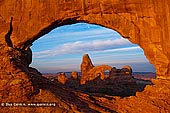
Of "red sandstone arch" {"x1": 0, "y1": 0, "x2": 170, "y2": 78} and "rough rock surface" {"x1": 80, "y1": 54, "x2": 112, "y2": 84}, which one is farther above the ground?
"red sandstone arch" {"x1": 0, "y1": 0, "x2": 170, "y2": 78}

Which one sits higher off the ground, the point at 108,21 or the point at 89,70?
the point at 108,21

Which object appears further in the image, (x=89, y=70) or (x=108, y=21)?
(x=89, y=70)

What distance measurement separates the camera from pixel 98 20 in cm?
3538

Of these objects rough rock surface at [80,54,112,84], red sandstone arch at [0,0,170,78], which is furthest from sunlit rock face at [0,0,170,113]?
rough rock surface at [80,54,112,84]

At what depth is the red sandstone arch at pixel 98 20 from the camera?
3300 centimetres

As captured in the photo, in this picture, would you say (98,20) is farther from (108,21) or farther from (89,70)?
(89,70)

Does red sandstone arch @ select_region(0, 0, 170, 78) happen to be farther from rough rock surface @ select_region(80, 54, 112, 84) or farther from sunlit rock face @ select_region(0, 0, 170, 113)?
rough rock surface @ select_region(80, 54, 112, 84)

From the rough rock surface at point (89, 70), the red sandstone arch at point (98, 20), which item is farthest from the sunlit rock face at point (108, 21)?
the rough rock surface at point (89, 70)

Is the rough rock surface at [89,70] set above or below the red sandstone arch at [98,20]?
below

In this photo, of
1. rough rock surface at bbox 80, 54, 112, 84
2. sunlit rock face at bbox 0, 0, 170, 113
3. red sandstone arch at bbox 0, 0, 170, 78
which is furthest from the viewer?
rough rock surface at bbox 80, 54, 112, 84

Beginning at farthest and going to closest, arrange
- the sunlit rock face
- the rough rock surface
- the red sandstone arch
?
the rough rock surface < the red sandstone arch < the sunlit rock face

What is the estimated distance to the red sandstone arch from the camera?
33.0 meters

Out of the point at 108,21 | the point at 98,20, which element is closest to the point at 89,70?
the point at 98,20

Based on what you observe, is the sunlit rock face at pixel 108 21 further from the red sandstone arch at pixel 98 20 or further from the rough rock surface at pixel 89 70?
the rough rock surface at pixel 89 70
